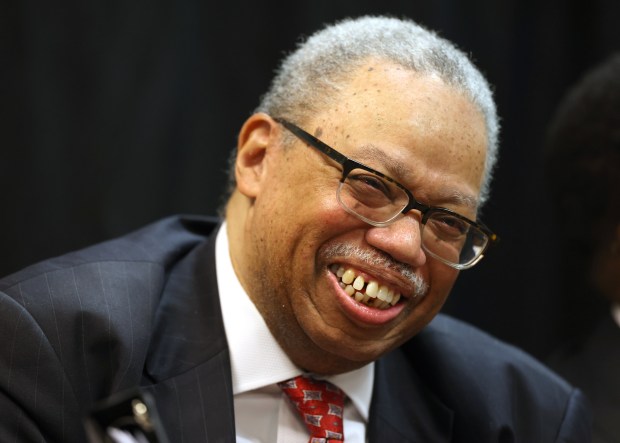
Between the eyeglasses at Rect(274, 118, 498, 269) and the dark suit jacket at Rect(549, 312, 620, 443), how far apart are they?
89 centimetres

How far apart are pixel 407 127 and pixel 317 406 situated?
1.97 ft

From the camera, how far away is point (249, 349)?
181 cm

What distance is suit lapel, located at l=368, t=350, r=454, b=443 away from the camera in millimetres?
1917

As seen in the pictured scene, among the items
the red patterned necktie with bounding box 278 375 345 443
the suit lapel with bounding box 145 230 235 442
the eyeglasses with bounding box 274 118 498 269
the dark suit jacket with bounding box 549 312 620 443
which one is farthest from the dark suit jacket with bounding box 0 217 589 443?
the eyeglasses with bounding box 274 118 498 269

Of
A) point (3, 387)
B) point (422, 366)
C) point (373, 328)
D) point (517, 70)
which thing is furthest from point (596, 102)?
point (3, 387)

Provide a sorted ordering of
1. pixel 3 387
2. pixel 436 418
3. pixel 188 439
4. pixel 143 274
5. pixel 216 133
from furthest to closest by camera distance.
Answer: pixel 216 133
pixel 436 418
pixel 143 274
pixel 188 439
pixel 3 387

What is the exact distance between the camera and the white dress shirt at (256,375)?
1.79m

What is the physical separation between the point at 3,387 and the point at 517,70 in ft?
6.40

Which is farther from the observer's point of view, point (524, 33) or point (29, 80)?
point (524, 33)

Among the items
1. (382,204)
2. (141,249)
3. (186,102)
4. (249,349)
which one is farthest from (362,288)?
(186,102)

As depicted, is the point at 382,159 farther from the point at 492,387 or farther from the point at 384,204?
the point at 492,387

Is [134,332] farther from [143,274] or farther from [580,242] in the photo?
[580,242]

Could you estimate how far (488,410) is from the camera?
202 cm

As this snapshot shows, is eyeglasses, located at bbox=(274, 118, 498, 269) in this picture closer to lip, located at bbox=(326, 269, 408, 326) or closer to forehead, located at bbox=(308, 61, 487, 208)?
forehead, located at bbox=(308, 61, 487, 208)
